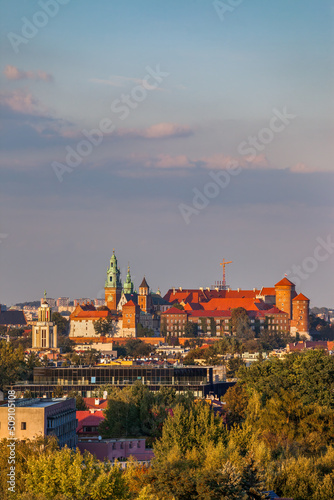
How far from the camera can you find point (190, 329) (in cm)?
17538

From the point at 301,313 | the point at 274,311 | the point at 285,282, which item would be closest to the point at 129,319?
Result: the point at 274,311

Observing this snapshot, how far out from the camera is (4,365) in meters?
85.2

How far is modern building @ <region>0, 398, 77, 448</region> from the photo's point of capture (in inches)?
1570

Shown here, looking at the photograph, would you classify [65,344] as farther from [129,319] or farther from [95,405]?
[95,405]

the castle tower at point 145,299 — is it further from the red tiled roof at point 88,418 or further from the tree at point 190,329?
the red tiled roof at point 88,418

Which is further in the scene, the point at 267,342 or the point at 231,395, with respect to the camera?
the point at 267,342

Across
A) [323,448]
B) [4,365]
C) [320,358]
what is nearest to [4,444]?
[323,448]

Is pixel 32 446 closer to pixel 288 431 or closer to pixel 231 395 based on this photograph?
pixel 288 431

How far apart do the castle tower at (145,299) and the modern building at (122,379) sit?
114832 mm

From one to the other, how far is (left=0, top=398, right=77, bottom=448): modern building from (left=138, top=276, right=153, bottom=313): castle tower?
147217 millimetres

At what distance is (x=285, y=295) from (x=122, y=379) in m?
108

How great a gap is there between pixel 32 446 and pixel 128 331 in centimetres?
14283

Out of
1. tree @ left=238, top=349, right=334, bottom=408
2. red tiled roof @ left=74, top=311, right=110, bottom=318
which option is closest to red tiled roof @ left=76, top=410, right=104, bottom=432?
tree @ left=238, top=349, right=334, bottom=408

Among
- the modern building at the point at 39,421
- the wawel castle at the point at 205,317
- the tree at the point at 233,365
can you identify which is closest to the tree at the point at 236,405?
the modern building at the point at 39,421
